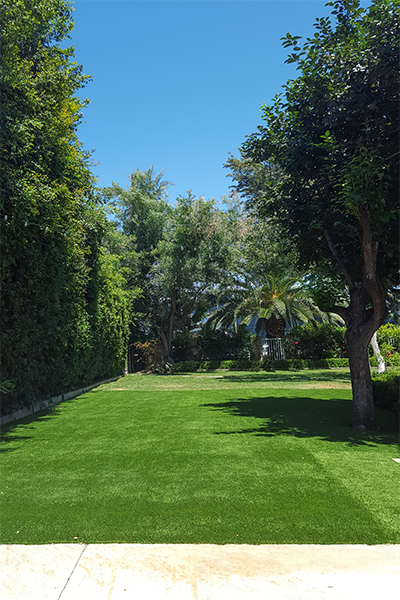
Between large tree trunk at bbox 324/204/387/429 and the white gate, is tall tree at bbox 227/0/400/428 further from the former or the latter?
the white gate

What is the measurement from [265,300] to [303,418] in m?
15.2

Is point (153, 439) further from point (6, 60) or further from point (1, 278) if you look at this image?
point (6, 60)

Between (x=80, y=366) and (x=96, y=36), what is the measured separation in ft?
30.4

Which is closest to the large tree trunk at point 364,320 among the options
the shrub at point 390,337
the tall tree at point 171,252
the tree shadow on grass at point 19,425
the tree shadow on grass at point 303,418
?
the tree shadow on grass at point 303,418

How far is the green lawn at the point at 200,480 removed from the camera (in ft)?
10.0

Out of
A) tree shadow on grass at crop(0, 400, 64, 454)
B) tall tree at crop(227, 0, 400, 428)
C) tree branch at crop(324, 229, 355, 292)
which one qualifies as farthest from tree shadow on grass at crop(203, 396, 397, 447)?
tree shadow on grass at crop(0, 400, 64, 454)

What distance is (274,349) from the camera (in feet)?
80.3

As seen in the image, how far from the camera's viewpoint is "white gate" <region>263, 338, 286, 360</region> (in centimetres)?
2430

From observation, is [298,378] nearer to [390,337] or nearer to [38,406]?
[390,337]

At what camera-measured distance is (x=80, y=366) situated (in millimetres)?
11711

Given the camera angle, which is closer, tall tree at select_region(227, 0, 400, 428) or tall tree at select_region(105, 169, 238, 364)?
tall tree at select_region(227, 0, 400, 428)

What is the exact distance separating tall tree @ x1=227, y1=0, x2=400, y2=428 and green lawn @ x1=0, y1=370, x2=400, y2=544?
2.31 meters
